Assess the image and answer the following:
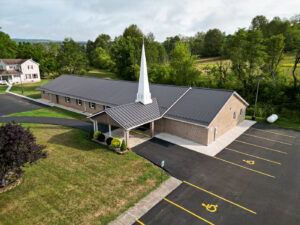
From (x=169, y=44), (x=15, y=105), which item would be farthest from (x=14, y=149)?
(x=169, y=44)

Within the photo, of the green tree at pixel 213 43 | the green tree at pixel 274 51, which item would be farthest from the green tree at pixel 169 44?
the green tree at pixel 274 51

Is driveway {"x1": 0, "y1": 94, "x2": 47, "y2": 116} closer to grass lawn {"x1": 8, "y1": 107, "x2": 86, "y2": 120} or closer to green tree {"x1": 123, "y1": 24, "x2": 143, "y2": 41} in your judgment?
grass lawn {"x1": 8, "y1": 107, "x2": 86, "y2": 120}

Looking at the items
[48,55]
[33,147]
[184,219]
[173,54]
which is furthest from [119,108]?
[48,55]

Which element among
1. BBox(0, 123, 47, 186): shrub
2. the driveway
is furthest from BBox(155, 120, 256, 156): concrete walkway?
the driveway

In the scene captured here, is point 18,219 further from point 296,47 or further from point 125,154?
point 296,47

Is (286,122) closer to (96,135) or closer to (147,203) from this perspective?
(147,203)

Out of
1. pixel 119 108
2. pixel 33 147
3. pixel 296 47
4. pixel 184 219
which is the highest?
pixel 296 47
